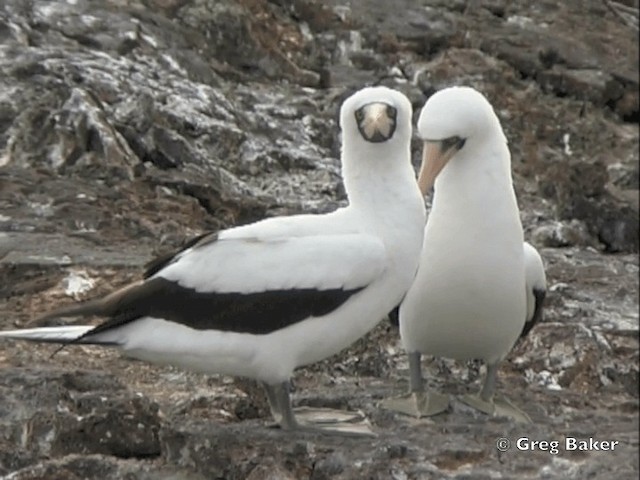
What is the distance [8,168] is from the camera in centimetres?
922

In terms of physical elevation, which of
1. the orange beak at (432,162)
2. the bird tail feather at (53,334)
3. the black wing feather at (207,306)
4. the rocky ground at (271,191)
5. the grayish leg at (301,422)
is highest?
the orange beak at (432,162)

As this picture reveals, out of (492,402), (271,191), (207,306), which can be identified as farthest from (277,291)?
(271,191)

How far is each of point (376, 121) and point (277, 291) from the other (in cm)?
71

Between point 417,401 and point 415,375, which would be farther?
point 415,375

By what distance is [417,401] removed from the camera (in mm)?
6105

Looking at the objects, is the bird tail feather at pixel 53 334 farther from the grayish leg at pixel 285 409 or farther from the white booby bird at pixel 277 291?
the grayish leg at pixel 285 409

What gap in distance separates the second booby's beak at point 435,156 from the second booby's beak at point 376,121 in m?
0.40

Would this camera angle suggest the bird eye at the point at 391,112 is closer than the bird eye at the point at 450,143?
Yes

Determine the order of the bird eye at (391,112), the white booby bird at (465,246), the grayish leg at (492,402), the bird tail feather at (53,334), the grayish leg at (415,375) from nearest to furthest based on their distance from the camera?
the bird tail feather at (53,334) < the bird eye at (391,112) < the white booby bird at (465,246) < the grayish leg at (492,402) < the grayish leg at (415,375)

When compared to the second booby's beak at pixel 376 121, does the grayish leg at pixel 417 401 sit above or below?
below

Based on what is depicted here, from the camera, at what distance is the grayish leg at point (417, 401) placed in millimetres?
6027

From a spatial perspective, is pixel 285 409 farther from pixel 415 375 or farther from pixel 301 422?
pixel 415 375

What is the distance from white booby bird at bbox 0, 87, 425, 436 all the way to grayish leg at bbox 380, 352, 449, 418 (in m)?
0.53

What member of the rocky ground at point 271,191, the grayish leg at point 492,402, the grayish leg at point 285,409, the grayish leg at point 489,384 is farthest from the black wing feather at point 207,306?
the grayish leg at point 489,384
